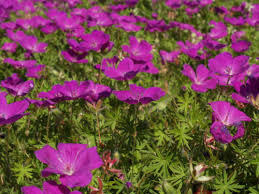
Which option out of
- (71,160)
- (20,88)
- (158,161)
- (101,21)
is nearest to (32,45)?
(101,21)

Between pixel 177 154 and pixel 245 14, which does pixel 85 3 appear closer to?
pixel 245 14

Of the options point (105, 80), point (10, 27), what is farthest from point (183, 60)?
point (10, 27)

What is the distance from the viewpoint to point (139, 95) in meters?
2.02

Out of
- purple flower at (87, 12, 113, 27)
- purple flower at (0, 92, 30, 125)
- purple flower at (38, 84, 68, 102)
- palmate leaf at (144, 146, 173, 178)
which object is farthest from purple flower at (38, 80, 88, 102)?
purple flower at (87, 12, 113, 27)

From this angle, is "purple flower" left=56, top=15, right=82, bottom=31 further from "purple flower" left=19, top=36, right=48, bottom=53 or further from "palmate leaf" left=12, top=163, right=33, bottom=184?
"palmate leaf" left=12, top=163, right=33, bottom=184

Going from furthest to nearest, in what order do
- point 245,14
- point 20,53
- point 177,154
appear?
1. point 245,14
2. point 20,53
3. point 177,154

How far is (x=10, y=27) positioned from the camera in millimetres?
4277

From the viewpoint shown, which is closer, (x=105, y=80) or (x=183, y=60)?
(x=105, y=80)

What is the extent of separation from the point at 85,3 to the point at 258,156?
5.51 m

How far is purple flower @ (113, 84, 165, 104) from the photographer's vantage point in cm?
189

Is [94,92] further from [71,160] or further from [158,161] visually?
[71,160]

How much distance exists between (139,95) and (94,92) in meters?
0.46

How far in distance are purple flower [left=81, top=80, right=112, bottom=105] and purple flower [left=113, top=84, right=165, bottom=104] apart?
270 millimetres

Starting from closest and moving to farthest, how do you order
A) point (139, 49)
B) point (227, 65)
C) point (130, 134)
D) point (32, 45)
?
point (130, 134) < point (227, 65) < point (139, 49) < point (32, 45)
